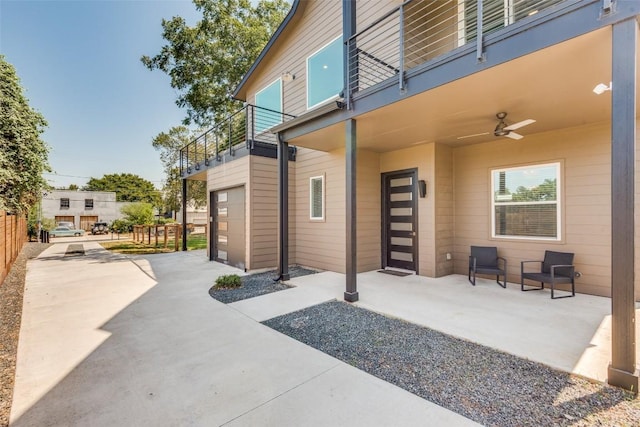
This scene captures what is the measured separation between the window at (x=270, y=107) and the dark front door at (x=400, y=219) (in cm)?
408

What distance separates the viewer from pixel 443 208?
6.28m

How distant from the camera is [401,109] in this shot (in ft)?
14.2

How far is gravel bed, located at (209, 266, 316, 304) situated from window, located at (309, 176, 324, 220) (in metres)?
1.59

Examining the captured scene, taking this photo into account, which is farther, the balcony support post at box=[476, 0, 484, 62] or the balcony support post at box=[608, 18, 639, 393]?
the balcony support post at box=[476, 0, 484, 62]

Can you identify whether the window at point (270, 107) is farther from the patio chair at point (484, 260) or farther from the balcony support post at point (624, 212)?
the balcony support post at point (624, 212)

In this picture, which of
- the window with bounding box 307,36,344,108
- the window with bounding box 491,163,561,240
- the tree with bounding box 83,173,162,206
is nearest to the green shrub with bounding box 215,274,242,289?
the window with bounding box 307,36,344,108

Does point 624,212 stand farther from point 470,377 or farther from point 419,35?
point 419,35

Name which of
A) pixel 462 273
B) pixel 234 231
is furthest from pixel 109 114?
pixel 462 273

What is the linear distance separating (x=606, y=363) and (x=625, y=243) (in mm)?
1186

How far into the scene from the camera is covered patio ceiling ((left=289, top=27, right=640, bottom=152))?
9.70ft

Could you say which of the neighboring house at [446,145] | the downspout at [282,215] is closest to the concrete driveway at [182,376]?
the downspout at [282,215]

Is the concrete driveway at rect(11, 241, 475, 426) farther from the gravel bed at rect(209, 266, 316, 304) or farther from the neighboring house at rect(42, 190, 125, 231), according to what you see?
the neighboring house at rect(42, 190, 125, 231)

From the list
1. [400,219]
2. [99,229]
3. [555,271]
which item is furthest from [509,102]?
[99,229]

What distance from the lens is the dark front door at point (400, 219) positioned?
6.50 meters
